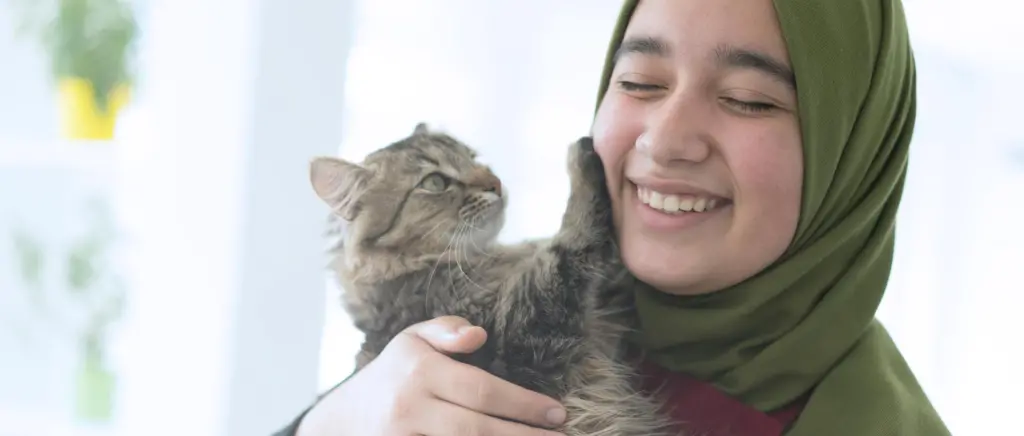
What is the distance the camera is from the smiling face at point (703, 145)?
1008 mm

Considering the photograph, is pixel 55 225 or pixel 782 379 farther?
pixel 55 225

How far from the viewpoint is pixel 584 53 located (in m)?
1.64

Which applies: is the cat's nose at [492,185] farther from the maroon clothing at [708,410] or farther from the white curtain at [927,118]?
the white curtain at [927,118]

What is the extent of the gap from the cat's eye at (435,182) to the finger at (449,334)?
156 mm

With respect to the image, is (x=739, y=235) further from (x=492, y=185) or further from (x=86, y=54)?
(x=86, y=54)

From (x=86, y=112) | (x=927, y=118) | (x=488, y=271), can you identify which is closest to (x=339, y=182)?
(x=488, y=271)

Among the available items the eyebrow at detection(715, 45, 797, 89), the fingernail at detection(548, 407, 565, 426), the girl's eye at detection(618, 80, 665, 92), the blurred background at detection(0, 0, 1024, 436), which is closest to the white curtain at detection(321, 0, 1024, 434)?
the blurred background at detection(0, 0, 1024, 436)

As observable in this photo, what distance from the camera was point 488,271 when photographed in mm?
1017

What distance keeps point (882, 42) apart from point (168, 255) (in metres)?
1.28

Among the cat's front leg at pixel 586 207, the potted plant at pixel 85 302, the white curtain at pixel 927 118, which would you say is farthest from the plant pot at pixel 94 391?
the cat's front leg at pixel 586 207

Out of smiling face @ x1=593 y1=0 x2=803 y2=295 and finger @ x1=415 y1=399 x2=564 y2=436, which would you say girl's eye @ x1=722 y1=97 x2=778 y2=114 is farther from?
finger @ x1=415 y1=399 x2=564 y2=436

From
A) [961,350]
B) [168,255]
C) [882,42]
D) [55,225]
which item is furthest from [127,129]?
[961,350]

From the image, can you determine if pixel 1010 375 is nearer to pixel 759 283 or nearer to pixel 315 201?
pixel 759 283

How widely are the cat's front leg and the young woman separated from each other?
0.8 inches
